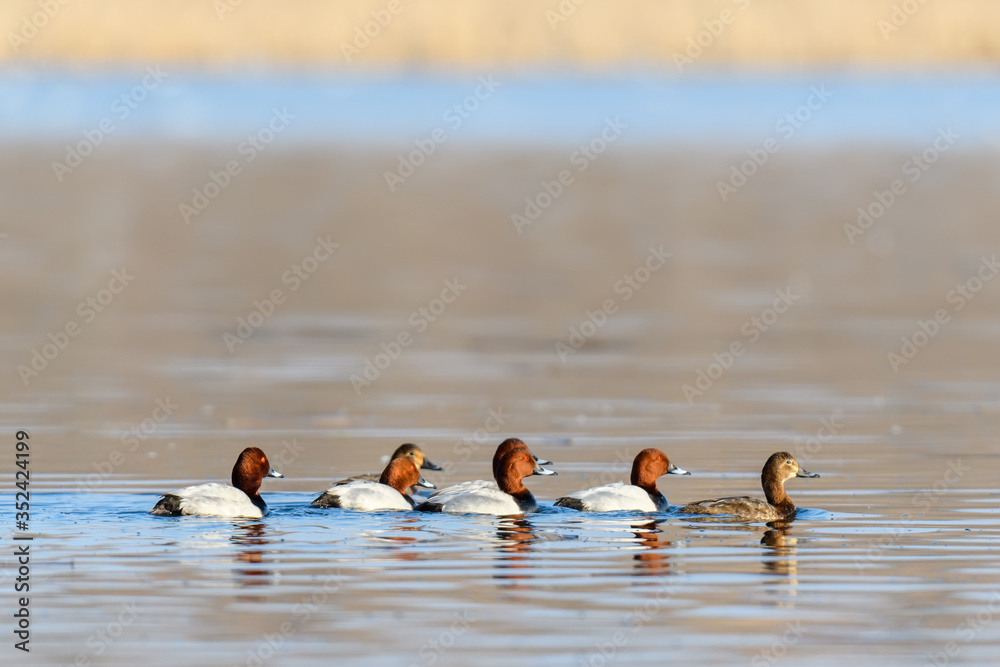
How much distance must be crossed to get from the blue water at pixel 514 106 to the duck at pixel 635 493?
1400 inches

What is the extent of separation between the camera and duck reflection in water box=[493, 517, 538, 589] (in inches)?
432

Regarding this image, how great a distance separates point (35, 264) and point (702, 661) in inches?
872

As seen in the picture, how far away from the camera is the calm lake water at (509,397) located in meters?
10.0

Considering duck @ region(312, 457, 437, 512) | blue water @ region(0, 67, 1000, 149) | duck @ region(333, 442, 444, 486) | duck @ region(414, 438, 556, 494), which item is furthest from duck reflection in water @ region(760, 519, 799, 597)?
blue water @ region(0, 67, 1000, 149)

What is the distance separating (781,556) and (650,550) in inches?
29.3

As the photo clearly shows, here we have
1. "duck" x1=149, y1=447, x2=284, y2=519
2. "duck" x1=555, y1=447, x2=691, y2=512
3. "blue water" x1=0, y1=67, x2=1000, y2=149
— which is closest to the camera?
"duck" x1=149, y1=447, x2=284, y2=519

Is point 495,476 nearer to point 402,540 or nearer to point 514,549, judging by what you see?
point 402,540

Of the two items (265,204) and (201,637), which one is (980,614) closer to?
(201,637)

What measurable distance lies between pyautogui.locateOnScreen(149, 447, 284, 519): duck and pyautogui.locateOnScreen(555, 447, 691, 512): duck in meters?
1.93

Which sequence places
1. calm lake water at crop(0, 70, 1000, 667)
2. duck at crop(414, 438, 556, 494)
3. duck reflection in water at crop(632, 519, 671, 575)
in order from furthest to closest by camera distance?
1. duck at crop(414, 438, 556, 494)
2. duck reflection in water at crop(632, 519, 671, 575)
3. calm lake water at crop(0, 70, 1000, 667)

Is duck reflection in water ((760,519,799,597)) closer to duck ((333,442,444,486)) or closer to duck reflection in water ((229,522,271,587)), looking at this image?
duck reflection in water ((229,522,271,587))

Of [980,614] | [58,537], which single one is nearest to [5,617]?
[58,537]

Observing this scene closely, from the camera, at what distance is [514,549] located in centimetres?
1195

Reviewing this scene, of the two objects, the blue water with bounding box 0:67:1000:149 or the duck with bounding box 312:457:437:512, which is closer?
the duck with bounding box 312:457:437:512
